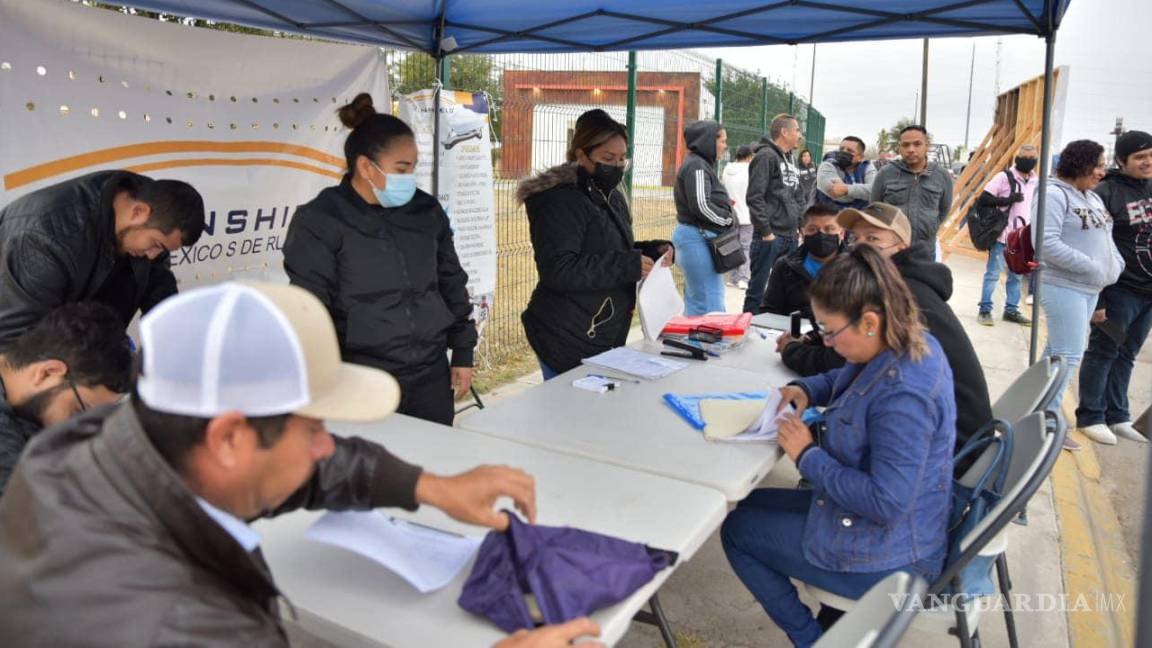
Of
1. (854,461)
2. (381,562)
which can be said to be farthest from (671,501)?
(381,562)

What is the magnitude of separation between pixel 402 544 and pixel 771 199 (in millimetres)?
5902

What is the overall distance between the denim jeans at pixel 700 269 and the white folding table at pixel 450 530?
336 cm

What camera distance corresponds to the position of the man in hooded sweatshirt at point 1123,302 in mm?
4316

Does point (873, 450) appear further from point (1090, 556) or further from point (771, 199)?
point (771, 199)

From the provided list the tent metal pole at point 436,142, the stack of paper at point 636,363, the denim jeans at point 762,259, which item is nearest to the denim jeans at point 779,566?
the stack of paper at point 636,363

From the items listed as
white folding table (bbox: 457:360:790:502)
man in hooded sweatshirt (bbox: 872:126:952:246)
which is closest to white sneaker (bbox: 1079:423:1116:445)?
man in hooded sweatshirt (bbox: 872:126:952:246)

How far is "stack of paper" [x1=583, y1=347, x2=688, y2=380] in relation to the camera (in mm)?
2926

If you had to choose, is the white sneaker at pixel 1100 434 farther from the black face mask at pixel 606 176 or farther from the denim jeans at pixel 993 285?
the black face mask at pixel 606 176

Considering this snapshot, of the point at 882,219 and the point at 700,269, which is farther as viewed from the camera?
the point at 700,269

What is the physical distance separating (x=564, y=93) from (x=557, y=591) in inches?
240

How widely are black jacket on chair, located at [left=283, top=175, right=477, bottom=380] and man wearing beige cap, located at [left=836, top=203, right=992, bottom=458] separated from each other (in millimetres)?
1430

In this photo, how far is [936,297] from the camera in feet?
8.57

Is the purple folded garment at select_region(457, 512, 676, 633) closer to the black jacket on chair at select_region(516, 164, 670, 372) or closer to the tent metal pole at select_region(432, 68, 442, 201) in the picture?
the black jacket on chair at select_region(516, 164, 670, 372)

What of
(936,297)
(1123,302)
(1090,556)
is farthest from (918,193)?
(936,297)
